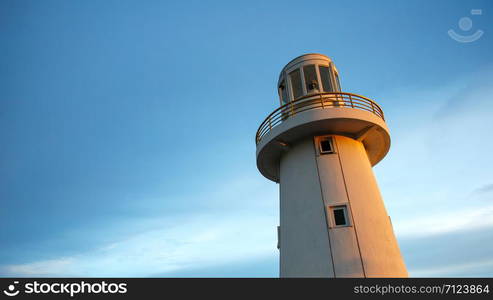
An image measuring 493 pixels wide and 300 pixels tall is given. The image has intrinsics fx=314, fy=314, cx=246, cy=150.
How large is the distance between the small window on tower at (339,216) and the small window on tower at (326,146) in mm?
2664

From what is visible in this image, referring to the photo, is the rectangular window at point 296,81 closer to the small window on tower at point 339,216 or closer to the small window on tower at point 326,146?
the small window on tower at point 326,146

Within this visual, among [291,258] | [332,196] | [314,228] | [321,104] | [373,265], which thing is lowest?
[373,265]

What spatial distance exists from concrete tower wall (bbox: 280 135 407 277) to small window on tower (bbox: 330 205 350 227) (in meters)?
0.11

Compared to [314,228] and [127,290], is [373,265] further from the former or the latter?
[127,290]

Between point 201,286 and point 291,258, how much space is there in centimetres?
440

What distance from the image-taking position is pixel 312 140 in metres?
14.4

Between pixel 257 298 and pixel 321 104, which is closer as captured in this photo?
pixel 257 298

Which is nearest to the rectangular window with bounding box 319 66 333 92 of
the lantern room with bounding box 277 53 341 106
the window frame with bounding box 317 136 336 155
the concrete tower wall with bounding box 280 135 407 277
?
the lantern room with bounding box 277 53 341 106

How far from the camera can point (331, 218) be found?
12102mm

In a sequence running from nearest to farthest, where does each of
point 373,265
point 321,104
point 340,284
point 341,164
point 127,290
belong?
1. point 127,290
2. point 340,284
3. point 373,265
4. point 341,164
5. point 321,104

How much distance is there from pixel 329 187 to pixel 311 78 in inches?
293

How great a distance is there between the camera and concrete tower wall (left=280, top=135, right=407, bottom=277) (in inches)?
Result: 448

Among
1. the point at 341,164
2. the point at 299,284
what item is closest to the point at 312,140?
the point at 341,164

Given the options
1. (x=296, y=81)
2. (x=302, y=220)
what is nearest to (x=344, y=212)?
(x=302, y=220)
